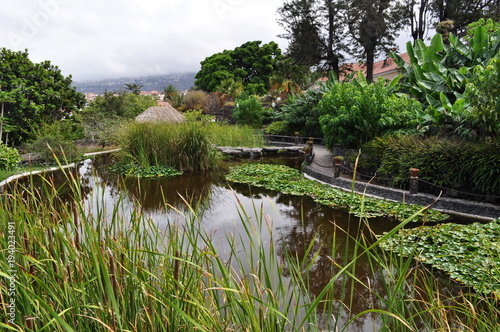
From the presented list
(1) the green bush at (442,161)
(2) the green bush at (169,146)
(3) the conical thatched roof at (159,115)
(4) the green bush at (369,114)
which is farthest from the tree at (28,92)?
(1) the green bush at (442,161)

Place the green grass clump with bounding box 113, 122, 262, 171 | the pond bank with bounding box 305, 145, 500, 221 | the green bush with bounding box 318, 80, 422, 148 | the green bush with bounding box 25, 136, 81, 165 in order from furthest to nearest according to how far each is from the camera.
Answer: the green bush with bounding box 25, 136, 81, 165 → the green grass clump with bounding box 113, 122, 262, 171 → the green bush with bounding box 318, 80, 422, 148 → the pond bank with bounding box 305, 145, 500, 221

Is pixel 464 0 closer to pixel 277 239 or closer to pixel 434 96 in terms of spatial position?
pixel 434 96

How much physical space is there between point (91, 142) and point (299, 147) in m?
10.5

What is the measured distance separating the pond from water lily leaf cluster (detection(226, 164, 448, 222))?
0.28 metres

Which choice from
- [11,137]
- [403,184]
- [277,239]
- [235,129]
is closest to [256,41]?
[235,129]

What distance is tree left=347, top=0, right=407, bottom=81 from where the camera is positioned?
750 inches

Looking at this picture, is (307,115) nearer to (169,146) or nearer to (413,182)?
(169,146)

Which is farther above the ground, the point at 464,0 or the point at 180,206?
the point at 464,0

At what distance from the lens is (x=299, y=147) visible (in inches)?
619

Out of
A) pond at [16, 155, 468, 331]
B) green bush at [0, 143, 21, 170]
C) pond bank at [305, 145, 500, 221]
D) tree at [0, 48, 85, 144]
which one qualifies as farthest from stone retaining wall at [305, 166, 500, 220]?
tree at [0, 48, 85, 144]

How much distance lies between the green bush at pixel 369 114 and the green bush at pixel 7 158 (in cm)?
871

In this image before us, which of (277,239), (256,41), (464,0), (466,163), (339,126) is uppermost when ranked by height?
(256,41)

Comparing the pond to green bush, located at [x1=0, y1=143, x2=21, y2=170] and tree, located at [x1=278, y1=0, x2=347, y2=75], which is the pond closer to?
green bush, located at [x1=0, y1=143, x2=21, y2=170]

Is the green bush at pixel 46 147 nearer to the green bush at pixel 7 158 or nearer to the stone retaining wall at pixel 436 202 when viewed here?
the green bush at pixel 7 158
